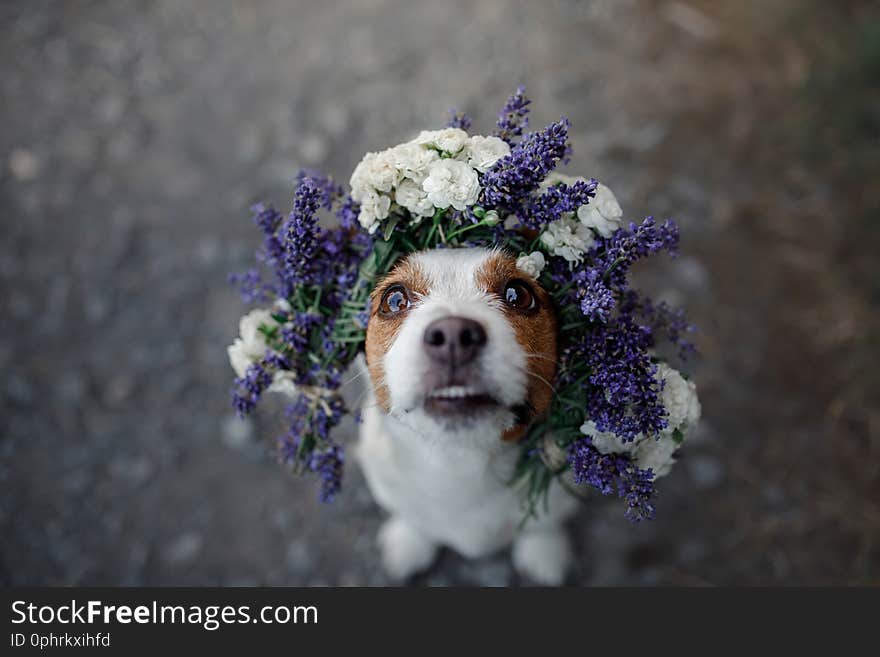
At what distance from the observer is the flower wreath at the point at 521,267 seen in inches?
74.3

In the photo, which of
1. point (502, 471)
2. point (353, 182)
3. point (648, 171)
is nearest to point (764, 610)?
point (502, 471)

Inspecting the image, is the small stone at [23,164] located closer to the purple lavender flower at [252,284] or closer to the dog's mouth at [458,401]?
the purple lavender flower at [252,284]

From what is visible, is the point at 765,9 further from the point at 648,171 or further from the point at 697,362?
the point at 697,362


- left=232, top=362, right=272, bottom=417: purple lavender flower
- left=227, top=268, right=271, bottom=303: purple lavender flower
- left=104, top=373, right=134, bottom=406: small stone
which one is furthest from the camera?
left=104, top=373, right=134, bottom=406: small stone

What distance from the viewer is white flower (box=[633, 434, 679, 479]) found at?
2.01m

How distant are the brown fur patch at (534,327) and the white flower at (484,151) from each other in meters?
0.25

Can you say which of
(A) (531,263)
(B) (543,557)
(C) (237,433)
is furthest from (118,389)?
(A) (531,263)

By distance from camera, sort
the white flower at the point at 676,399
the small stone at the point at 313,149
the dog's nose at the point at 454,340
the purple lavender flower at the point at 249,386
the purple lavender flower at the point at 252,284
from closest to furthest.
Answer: the dog's nose at the point at 454,340, the white flower at the point at 676,399, the purple lavender flower at the point at 249,386, the purple lavender flower at the point at 252,284, the small stone at the point at 313,149

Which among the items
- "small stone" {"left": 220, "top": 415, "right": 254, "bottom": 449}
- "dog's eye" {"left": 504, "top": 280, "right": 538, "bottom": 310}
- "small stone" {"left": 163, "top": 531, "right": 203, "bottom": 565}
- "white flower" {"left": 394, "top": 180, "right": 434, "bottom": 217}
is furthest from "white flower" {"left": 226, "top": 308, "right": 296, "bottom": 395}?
"small stone" {"left": 163, "top": 531, "right": 203, "bottom": 565}

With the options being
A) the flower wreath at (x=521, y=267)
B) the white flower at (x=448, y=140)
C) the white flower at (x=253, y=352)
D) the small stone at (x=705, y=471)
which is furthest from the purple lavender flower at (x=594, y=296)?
the small stone at (x=705, y=471)

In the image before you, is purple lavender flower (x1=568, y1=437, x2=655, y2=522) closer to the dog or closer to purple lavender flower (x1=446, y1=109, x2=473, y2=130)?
the dog

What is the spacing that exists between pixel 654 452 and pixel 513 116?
102cm

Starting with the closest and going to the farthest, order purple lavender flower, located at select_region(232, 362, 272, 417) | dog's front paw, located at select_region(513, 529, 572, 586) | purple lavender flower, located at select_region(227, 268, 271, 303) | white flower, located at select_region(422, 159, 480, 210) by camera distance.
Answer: white flower, located at select_region(422, 159, 480, 210) → purple lavender flower, located at select_region(232, 362, 272, 417) → purple lavender flower, located at select_region(227, 268, 271, 303) → dog's front paw, located at select_region(513, 529, 572, 586)

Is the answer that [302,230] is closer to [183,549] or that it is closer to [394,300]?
[394,300]
